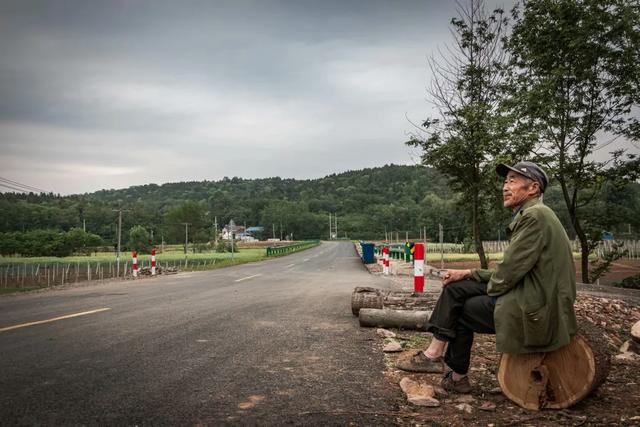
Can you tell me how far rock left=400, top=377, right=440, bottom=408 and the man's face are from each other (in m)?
1.70

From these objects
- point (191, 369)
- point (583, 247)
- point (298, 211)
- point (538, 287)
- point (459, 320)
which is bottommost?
point (191, 369)

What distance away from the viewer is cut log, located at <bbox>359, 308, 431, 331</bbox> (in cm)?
599

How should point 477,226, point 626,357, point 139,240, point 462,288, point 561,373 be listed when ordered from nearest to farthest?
point 561,373
point 462,288
point 626,357
point 477,226
point 139,240

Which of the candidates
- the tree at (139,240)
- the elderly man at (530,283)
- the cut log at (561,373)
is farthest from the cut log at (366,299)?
the tree at (139,240)

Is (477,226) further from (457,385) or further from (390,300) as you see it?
(457,385)

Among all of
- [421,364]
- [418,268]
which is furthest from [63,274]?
[421,364]

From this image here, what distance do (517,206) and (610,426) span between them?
65.7 inches

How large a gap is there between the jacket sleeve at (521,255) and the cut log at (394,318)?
284 centimetres

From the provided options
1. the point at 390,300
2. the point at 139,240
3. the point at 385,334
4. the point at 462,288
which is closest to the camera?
the point at 462,288

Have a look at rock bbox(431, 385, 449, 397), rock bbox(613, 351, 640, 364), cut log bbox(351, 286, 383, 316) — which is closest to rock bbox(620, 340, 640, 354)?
rock bbox(613, 351, 640, 364)

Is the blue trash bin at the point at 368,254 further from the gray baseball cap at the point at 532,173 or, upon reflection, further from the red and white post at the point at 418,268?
the gray baseball cap at the point at 532,173

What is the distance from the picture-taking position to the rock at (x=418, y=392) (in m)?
3.41

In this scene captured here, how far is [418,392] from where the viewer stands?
3.59m

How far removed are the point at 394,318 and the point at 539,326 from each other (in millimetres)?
3226
